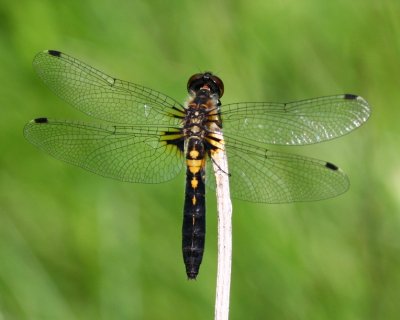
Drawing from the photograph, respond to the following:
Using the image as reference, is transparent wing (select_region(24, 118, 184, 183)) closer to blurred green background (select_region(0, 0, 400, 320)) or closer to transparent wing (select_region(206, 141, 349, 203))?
transparent wing (select_region(206, 141, 349, 203))

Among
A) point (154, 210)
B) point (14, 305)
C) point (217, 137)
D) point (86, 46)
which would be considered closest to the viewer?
point (217, 137)

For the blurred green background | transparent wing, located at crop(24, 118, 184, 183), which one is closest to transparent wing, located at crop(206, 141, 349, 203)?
transparent wing, located at crop(24, 118, 184, 183)

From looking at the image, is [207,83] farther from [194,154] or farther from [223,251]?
[223,251]

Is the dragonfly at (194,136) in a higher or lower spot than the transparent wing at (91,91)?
lower

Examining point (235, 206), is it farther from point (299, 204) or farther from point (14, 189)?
point (14, 189)

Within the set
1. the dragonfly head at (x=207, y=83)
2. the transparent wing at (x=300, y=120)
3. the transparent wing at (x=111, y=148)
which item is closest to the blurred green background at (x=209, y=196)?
the transparent wing at (x=111, y=148)

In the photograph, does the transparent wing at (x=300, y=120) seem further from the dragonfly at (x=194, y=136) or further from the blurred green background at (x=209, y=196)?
the blurred green background at (x=209, y=196)

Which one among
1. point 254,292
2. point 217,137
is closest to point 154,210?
point 254,292
